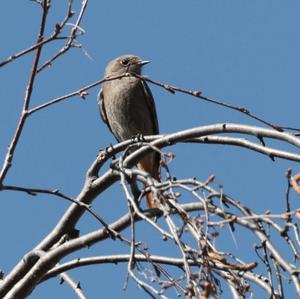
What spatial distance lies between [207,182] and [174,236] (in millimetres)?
343

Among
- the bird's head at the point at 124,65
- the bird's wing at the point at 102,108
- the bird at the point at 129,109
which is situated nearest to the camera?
the bird at the point at 129,109

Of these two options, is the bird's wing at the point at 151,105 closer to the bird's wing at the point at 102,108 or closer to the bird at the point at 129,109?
the bird at the point at 129,109

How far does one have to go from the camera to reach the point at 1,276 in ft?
16.4

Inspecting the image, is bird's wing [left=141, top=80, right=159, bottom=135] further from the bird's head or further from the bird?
the bird's head

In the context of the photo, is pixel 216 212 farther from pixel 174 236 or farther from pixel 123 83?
pixel 123 83

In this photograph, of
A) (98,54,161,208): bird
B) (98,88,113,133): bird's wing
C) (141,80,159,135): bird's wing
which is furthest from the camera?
(98,88,113,133): bird's wing

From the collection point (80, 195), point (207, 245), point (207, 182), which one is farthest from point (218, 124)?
point (80, 195)

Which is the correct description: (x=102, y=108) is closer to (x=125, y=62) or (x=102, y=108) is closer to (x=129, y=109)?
(x=129, y=109)

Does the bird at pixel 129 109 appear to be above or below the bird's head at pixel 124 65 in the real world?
below

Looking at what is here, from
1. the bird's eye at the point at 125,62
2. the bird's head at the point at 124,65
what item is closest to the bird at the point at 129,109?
the bird's head at the point at 124,65

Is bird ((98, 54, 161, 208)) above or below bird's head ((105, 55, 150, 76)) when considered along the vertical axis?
below

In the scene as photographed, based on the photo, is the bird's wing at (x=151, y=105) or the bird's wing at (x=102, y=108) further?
the bird's wing at (x=102, y=108)

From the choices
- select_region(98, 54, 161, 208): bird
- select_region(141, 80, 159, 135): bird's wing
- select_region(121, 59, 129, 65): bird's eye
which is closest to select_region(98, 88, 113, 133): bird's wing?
select_region(98, 54, 161, 208): bird

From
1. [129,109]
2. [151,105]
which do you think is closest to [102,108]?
[129,109]
